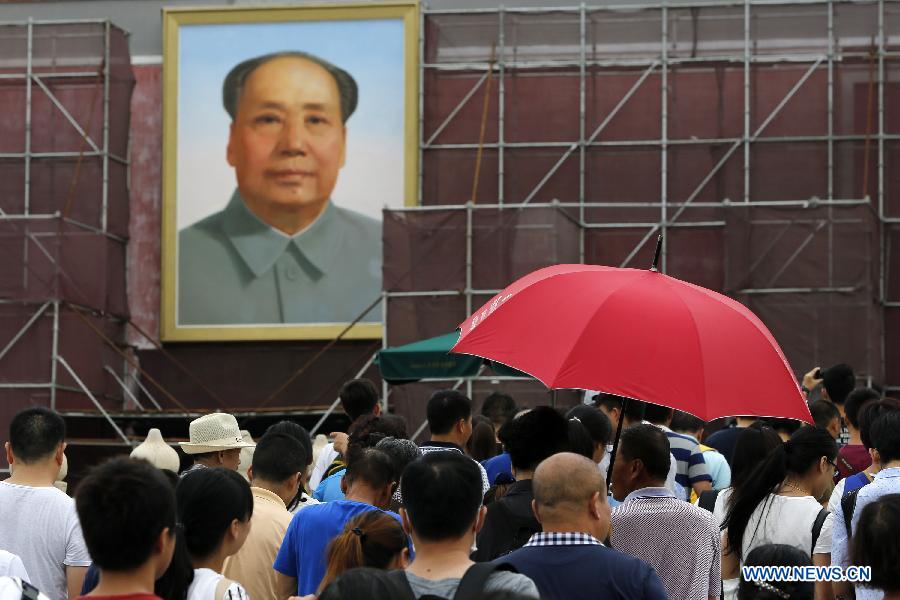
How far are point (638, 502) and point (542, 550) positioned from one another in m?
1.36

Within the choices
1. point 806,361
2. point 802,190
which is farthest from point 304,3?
point 806,361

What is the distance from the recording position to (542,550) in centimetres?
520

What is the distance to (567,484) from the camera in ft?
17.0

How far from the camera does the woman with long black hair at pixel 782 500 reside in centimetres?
717

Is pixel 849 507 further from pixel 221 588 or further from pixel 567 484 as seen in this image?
pixel 221 588

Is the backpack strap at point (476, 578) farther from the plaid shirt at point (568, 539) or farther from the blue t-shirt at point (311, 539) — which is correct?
the blue t-shirt at point (311, 539)

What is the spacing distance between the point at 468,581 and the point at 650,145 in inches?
688

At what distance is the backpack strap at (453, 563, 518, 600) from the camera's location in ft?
15.1

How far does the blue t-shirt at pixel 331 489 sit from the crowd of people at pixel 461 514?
0.01 metres

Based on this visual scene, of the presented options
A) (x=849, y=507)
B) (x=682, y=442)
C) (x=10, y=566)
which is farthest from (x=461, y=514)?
(x=682, y=442)

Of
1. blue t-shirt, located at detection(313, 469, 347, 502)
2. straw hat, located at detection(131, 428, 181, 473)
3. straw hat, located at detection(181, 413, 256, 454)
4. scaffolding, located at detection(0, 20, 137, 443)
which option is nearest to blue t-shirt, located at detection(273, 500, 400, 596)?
blue t-shirt, located at detection(313, 469, 347, 502)

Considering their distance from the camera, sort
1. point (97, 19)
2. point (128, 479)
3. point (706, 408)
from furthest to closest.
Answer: point (97, 19) → point (706, 408) → point (128, 479)

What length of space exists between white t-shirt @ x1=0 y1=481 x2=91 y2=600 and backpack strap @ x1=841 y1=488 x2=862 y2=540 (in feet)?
10.4

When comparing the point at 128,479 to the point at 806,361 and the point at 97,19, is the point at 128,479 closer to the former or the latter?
the point at 806,361
